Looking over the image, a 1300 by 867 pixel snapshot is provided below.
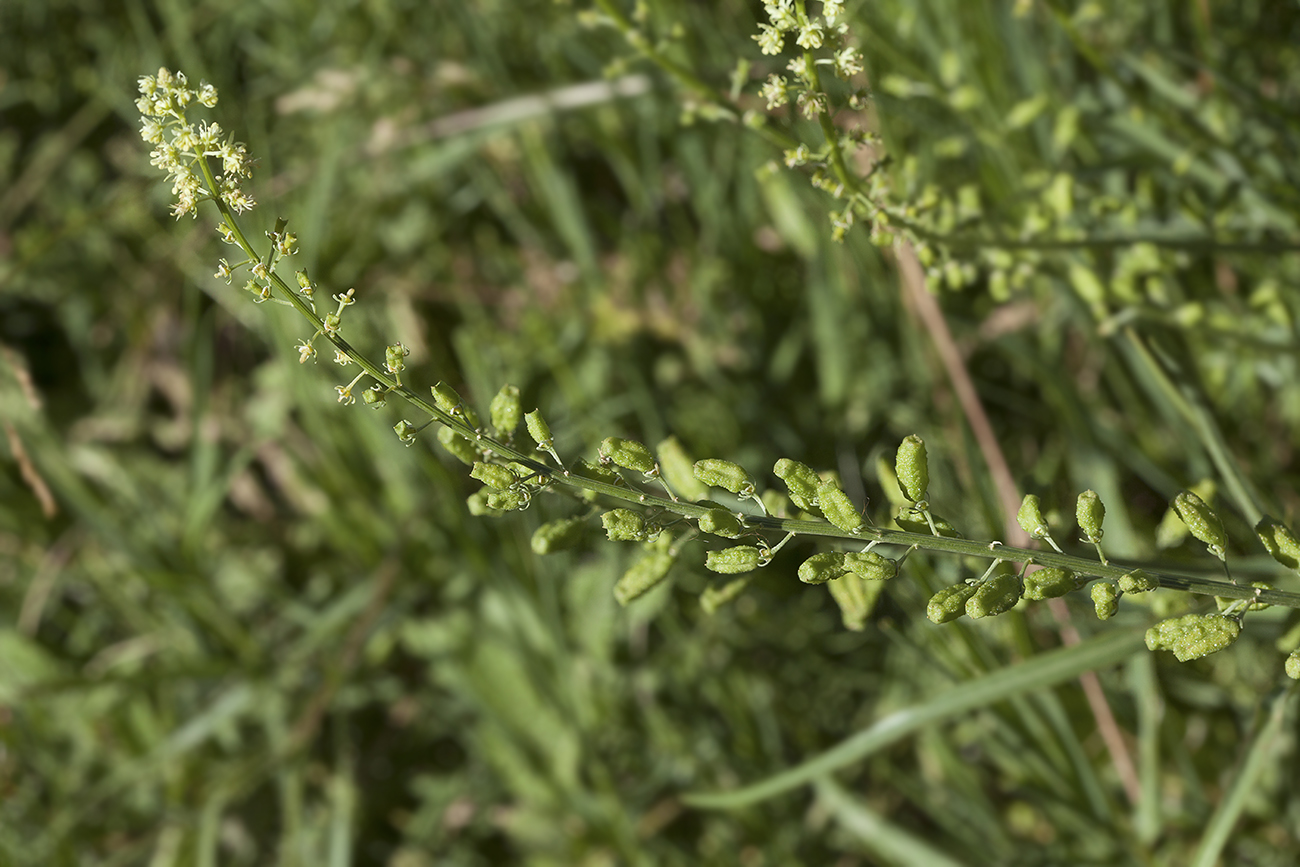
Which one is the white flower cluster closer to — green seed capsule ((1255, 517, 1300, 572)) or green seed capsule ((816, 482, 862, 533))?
green seed capsule ((816, 482, 862, 533))

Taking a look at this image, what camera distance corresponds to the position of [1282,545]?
1.39 m

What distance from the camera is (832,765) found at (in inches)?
79.5

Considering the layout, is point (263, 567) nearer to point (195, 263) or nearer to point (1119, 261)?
point (195, 263)

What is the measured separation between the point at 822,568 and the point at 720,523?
16 centimetres

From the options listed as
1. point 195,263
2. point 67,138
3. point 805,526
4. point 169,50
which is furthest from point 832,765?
point 67,138

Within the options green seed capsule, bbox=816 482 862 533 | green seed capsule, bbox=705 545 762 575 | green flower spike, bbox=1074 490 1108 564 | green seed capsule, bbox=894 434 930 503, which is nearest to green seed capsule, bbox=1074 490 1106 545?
green flower spike, bbox=1074 490 1108 564

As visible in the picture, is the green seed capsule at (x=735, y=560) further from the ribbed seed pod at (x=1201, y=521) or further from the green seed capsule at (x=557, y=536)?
the ribbed seed pod at (x=1201, y=521)

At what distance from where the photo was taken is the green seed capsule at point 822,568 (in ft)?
4.38

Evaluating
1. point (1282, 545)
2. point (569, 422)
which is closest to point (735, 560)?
point (1282, 545)

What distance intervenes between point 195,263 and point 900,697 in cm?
288

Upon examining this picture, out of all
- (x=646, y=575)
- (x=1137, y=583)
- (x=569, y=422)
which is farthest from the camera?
(x=569, y=422)

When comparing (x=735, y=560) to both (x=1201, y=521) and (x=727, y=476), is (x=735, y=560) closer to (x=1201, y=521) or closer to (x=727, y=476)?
(x=727, y=476)

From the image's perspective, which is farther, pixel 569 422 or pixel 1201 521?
pixel 569 422

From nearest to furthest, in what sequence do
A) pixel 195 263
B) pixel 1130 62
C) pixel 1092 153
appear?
pixel 1130 62
pixel 1092 153
pixel 195 263
